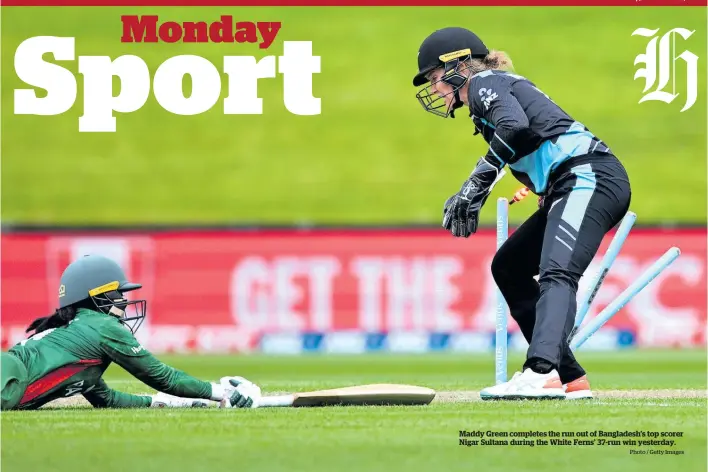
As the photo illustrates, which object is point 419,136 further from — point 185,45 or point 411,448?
point 411,448

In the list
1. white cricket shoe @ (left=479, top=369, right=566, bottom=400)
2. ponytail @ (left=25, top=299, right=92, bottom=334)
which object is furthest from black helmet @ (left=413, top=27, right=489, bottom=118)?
ponytail @ (left=25, top=299, right=92, bottom=334)

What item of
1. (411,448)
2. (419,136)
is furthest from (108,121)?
(411,448)

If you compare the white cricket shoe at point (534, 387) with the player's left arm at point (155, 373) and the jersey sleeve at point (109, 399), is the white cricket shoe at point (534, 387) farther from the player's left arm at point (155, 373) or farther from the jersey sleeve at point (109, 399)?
the jersey sleeve at point (109, 399)

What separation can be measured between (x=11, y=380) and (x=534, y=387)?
2.50m

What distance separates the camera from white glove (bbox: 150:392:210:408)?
21.1 ft

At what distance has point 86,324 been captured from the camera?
6188 mm

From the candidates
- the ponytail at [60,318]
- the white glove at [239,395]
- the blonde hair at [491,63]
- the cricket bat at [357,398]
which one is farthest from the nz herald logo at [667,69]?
the ponytail at [60,318]

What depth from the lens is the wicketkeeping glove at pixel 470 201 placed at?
6232 millimetres

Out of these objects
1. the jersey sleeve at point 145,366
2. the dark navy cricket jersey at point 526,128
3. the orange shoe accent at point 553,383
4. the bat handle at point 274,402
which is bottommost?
the bat handle at point 274,402

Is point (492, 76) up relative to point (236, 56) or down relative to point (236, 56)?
down

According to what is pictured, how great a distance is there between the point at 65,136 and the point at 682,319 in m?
10.8

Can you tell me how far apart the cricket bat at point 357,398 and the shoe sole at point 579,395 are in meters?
0.74

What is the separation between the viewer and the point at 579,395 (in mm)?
6512

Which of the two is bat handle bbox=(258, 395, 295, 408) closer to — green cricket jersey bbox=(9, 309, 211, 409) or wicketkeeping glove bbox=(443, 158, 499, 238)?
green cricket jersey bbox=(9, 309, 211, 409)
